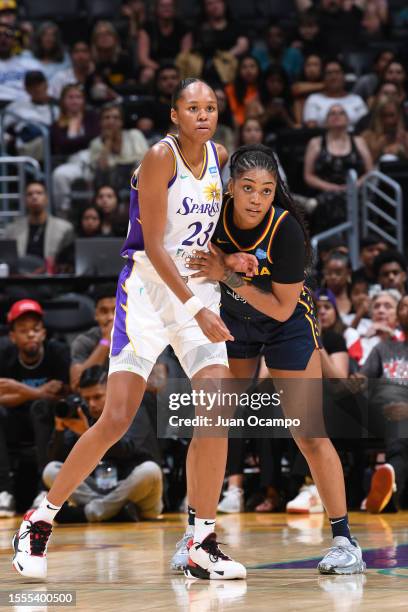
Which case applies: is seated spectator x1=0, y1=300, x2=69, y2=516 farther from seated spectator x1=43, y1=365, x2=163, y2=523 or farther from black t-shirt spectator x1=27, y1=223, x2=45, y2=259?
black t-shirt spectator x1=27, y1=223, x2=45, y2=259

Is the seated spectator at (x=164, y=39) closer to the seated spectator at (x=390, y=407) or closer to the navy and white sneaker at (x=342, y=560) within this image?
the seated spectator at (x=390, y=407)

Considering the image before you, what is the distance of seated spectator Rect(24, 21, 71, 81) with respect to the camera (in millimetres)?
14312

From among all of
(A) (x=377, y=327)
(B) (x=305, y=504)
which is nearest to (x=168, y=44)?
(A) (x=377, y=327)

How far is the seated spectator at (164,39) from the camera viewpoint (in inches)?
581

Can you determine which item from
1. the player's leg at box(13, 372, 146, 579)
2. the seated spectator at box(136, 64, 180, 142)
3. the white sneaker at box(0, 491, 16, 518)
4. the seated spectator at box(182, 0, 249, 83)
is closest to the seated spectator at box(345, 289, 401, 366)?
the white sneaker at box(0, 491, 16, 518)

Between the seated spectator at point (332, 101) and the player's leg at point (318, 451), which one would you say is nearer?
the player's leg at point (318, 451)

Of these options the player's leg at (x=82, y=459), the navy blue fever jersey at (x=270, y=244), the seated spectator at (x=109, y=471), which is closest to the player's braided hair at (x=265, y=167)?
the navy blue fever jersey at (x=270, y=244)

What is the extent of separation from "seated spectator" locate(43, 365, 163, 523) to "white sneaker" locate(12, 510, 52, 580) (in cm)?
286

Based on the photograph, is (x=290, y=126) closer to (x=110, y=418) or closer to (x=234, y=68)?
(x=234, y=68)

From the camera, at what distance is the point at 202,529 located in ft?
16.4

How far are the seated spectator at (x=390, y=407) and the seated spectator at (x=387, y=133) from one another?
3.93 metres

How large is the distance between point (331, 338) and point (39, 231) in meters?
3.52

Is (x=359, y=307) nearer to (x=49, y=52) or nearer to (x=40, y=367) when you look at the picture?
(x=40, y=367)

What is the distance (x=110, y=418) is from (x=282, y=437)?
3.86 m
